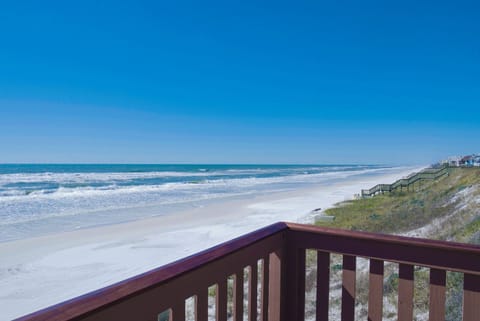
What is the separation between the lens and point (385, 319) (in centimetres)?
384

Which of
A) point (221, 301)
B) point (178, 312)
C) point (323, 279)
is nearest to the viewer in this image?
point (178, 312)

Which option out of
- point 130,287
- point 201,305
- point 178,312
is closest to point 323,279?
point 201,305

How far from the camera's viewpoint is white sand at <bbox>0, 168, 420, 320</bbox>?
558 cm

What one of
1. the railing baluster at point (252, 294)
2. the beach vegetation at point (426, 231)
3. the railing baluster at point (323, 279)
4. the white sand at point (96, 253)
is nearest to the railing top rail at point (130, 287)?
the railing baluster at point (252, 294)

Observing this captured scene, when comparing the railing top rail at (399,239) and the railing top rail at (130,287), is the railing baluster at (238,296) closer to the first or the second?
the railing top rail at (130,287)

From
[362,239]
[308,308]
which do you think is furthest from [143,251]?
[362,239]

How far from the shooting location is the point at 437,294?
5.47 feet

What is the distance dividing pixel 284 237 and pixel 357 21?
32.7 ft

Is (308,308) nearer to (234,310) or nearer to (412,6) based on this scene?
(234,310)

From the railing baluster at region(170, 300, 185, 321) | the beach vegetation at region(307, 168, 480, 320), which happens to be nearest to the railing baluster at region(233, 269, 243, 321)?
the railing baluster at region(170, 300, 185, 321)

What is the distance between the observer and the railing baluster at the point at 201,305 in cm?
137

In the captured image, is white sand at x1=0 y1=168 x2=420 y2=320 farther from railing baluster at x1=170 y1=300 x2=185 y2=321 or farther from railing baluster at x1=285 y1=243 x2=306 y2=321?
railing baluster at x1=170 y1=300 x2=185 y2=321

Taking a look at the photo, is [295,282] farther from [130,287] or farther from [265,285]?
[130,287]

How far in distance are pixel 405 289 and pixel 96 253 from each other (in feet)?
24.5
